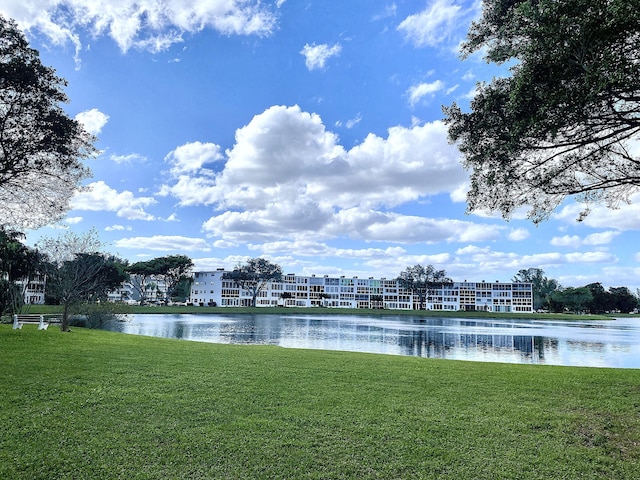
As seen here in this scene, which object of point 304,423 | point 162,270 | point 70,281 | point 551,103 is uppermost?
point 162,270

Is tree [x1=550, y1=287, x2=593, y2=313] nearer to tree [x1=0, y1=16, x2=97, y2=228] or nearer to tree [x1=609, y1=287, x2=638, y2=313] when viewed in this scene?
tree [x1=609, y1=287, x2=638, y2=313]

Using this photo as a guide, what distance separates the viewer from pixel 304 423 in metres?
6.66

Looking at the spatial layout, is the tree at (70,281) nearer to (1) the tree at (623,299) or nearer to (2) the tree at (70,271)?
(2) the tree at (70,271)

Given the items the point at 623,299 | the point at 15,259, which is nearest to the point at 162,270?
the point at 15,259

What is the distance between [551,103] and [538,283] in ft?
497

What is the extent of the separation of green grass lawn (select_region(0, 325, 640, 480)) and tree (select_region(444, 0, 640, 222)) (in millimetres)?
4578

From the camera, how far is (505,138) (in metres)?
8.56

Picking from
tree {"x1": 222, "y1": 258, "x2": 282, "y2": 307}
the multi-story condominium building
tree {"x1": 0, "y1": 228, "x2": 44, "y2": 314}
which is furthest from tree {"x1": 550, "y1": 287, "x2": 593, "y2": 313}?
tree {"x1": 0, "y1": 228, "x2": 44, "y2": 314}

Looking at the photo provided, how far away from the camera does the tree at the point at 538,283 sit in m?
135

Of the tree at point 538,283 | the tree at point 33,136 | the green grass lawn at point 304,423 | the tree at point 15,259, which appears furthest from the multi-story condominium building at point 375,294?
the green grass lawn at point 304,423

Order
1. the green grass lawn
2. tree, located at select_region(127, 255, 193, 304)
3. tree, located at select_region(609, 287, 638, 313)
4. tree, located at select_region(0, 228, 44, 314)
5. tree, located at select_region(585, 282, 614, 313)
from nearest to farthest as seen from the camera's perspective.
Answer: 1. the green grass lawn
2. tree, located at select_region(0, 228, 44, 314)
3. tree, located at select_region(127, 255, 193, 304)
4. tree, located at select_region(585, 282, 614, 313)
5. tree, located at select_region(609, 287, 638, 313)

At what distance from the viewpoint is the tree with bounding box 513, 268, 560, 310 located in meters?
135

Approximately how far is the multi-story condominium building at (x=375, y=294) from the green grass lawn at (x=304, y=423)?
116 metres

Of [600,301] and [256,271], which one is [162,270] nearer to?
[256,271]
